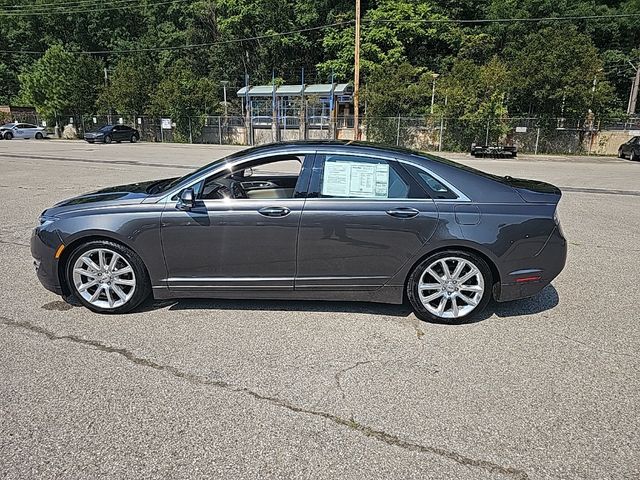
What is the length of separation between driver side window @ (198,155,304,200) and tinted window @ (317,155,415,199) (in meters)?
0.27

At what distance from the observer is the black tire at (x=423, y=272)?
4.16 m

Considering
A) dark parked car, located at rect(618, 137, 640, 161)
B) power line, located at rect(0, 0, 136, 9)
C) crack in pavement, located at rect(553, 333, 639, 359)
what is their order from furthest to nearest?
power line, located at rect(0, 0, 136, 9), dark parked car, located at rect(618, 137, 640, 161), crack in pavement, located at rect(553, 333, 639, 359)

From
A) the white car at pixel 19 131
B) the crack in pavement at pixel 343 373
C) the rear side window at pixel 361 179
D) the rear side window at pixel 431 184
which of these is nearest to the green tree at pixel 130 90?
the white car at pixel 19 131

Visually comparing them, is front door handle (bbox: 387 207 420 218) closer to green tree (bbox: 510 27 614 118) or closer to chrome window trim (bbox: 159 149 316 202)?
chrome window trim (bbox: 159 149 316 202)

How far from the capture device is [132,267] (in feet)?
14.0

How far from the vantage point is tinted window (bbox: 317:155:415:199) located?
419 centimetres

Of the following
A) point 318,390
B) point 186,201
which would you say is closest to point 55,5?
point 186,201

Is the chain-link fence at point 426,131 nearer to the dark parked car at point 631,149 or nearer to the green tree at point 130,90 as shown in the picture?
the green tree at point 130,90

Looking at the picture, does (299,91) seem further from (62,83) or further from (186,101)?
(62,83)

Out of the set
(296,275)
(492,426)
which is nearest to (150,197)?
(296,275)

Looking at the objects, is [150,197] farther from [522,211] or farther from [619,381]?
[619,381]

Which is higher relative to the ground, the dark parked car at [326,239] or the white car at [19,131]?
the white car at [19,131]

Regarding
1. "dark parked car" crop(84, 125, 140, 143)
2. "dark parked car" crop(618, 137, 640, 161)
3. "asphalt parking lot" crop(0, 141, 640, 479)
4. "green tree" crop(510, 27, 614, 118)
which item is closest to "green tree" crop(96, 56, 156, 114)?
"dark parked car" crop(84, 125, 140, 143)

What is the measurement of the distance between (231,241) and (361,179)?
4.11ft
